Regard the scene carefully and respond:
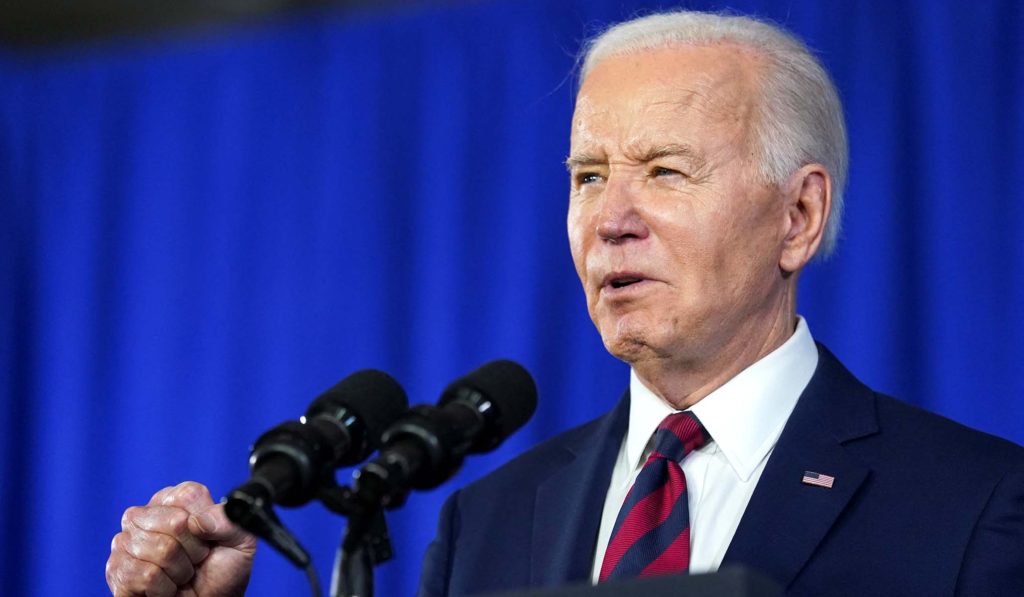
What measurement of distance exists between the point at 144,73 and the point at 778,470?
2742 millimetres

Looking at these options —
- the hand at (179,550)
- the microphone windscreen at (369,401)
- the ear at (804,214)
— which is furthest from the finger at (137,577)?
the ear at (804,214)

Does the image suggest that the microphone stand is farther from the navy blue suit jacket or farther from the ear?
the ear

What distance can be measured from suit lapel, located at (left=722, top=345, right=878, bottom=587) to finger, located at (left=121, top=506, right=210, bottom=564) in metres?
0.74

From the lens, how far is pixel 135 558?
72.6 inches

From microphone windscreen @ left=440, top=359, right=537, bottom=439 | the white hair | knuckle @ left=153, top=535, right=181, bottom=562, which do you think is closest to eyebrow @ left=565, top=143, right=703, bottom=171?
the white hair

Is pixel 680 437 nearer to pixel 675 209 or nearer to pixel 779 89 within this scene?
pixel 675 209

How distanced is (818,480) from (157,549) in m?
0.93

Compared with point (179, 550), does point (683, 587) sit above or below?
above

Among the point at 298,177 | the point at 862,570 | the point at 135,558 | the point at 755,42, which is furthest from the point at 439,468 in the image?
the point at 298,177

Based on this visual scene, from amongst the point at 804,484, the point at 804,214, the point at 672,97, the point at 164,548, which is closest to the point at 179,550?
the point at 164,548

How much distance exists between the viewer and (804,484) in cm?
202

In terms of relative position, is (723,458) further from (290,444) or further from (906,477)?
(290,444)

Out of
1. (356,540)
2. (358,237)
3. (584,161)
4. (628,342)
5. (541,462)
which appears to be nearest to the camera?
(356,540)

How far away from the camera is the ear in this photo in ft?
7.52
